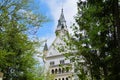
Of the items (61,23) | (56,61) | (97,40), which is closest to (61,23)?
(61,23)

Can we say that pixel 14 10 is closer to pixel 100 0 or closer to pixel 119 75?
pixel 100 0

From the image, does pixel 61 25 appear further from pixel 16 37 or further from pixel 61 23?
pixel 16 37

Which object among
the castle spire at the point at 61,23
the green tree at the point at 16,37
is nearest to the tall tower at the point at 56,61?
the castle spire at the point at 61,23

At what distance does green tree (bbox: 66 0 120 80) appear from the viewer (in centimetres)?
1822

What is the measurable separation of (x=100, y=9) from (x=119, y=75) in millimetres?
4291

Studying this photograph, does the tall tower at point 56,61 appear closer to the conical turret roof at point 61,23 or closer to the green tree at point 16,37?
the conical turret roof at point 61,23

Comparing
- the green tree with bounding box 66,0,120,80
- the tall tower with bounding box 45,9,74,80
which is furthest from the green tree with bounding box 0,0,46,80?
the tall tower with bounding box 45,9,74,80

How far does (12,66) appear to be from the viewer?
24.8 m

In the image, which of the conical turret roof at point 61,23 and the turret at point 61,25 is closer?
the turret at point 61,25

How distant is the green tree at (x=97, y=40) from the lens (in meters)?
18.2

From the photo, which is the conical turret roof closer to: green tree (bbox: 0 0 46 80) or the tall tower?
the tall tower

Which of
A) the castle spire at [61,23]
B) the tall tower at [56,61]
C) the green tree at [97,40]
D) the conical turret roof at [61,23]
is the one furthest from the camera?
the conical turret roof at [61,23]

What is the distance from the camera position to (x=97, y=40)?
69.5 feet

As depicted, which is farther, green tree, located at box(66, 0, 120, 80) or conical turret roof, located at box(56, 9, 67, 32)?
conical turret roof, located at box(56, 9, 67, 32)
